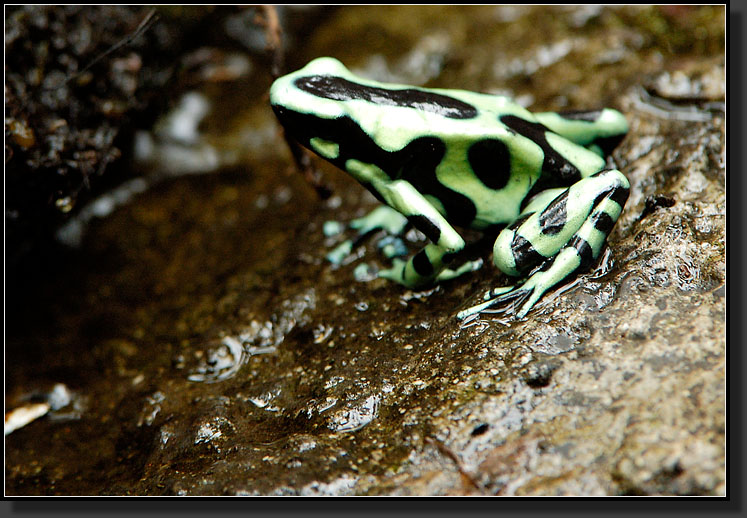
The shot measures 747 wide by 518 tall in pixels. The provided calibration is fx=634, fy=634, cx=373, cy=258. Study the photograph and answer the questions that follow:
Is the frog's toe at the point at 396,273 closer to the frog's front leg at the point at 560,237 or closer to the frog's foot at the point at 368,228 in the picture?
the frog's foot at the point at 368,228

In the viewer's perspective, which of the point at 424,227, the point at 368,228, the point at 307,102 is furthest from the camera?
the point at 368,228

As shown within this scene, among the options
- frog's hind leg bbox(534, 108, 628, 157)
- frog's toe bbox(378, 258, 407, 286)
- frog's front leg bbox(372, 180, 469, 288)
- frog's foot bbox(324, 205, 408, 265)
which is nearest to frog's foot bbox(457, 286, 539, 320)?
frog's front leg bbox(372, 180, 469, 288)

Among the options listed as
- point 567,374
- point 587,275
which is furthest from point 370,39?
point 567,374

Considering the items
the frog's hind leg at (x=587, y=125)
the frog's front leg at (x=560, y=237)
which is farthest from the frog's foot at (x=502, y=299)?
the frog's hind leg at (x=587, y=125)

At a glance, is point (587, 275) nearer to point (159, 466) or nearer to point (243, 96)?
point (159, 466)

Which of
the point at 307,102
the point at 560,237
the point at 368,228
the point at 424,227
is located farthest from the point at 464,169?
the point at 368,228

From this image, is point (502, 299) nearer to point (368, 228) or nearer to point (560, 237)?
point (560, 237)

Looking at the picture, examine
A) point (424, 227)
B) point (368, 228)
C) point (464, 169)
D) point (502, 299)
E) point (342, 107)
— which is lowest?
point (502, 299)

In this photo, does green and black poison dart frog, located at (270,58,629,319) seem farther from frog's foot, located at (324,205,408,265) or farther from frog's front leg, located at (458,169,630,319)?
frog's foot, located at (324,205,408,265)
